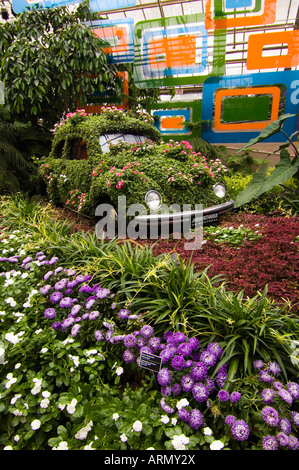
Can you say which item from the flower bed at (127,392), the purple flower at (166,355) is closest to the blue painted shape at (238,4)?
the flower bed at (127,392)

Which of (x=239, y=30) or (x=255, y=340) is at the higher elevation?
(x=239, y=30)

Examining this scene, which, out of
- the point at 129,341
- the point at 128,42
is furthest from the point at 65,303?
the point at 128,42

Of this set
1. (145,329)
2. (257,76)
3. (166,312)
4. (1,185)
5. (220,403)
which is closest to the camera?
(220,403)

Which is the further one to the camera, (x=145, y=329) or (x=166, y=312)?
(x=166, y=312)

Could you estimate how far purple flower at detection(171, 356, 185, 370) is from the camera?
4.83ft

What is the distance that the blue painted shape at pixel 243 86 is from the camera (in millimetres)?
6207

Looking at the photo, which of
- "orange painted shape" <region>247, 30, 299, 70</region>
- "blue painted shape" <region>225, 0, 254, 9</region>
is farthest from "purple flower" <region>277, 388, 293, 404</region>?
"blue painted shape" <region>225, 0, 254, 9</region>

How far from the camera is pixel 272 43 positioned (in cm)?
600

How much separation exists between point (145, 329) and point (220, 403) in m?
0.55
